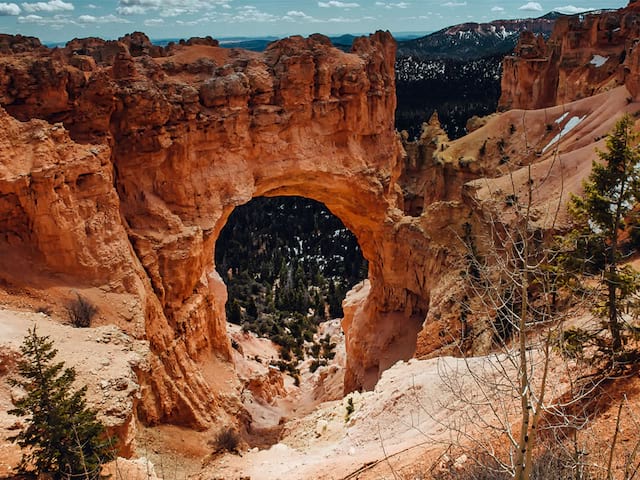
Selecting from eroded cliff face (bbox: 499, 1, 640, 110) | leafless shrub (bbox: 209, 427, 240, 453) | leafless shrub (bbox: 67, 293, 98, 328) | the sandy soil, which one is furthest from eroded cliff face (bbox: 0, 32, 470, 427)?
eroded cliff face (bbox: 499, 1, 640, 110)

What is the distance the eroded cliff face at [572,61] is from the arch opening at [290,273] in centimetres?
2598

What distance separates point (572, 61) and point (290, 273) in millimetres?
36136

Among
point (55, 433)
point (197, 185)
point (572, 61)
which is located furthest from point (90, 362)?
point (572, 61)

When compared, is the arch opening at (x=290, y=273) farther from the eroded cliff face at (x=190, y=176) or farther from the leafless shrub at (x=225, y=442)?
the leafless shrub at (x=225, y=442)

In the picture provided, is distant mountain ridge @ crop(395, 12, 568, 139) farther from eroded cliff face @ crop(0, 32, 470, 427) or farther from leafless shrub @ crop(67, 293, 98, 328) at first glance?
leafless shrub @ crop(67, 293, 98, 328)

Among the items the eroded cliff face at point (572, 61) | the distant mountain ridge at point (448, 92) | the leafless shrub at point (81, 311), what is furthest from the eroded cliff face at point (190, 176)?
the distant mountain ridge at point (448, 92)

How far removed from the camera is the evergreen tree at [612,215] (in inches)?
400

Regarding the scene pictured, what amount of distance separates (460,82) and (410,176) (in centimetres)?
6877

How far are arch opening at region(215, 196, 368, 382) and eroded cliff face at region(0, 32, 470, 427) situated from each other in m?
7.74

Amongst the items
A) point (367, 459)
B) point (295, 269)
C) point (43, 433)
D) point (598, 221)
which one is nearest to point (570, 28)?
point (295, 269)

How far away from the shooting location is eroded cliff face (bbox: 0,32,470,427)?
49.5 ft

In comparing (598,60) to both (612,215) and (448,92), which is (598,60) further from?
(448,92)

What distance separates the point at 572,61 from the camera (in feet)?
180

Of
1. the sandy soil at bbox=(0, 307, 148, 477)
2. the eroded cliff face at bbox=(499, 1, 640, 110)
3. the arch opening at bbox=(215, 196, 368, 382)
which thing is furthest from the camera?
the eroded cliff face at bbox=(499, 1, 640, 110)
